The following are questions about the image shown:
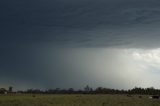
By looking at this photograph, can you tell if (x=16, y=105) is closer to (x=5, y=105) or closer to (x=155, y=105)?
(x=5, y=105)

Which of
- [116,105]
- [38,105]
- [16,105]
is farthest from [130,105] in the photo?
[16,105]

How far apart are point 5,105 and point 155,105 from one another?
31480 millimetres

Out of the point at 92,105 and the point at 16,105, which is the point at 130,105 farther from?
the point at 16,105

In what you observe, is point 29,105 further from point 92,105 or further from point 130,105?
point 130,105

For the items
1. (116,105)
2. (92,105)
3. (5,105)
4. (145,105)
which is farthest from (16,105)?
(145,105)

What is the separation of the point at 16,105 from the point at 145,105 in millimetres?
27208

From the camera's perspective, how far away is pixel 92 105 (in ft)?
225

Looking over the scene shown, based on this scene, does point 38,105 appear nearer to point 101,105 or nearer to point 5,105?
point 5,105

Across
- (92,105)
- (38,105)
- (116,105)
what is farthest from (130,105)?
(38,105)

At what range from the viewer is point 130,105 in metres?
69.9

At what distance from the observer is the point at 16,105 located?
224 feet

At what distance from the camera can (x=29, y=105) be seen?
224 feet

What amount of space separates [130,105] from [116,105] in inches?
132

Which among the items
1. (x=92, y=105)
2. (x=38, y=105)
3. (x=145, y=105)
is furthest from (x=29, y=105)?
(x=145, y=105)
